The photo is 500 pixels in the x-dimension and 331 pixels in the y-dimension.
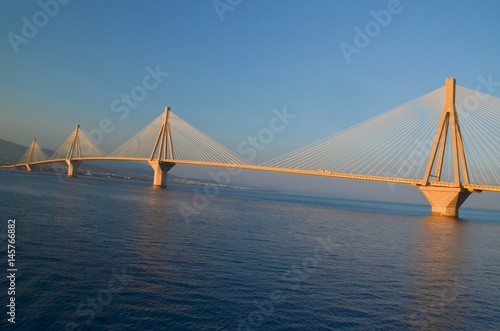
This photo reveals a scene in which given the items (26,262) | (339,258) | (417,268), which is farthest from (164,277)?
(417,268)

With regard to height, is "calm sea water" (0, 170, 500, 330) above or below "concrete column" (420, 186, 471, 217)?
below

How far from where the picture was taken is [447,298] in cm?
1224

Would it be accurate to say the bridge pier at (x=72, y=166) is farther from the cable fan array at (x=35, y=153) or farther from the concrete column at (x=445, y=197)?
the concrete column at (x=445, y=197)

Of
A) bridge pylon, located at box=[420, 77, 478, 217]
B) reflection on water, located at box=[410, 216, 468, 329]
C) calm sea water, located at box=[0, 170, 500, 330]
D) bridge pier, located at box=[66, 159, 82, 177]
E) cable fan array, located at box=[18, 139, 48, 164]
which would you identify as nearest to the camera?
calm sea water, located at box=[0, 170, 500, 330]

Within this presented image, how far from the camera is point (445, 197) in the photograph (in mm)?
52344

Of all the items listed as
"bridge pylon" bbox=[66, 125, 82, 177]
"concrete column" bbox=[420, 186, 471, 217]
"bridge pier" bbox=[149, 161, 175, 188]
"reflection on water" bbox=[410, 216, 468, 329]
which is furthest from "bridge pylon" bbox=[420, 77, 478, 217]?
"bridge pylon" bbox=[66, 125, 82, 177]

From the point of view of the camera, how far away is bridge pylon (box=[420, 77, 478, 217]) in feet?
160

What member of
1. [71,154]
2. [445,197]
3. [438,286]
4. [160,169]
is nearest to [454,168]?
[445,197]

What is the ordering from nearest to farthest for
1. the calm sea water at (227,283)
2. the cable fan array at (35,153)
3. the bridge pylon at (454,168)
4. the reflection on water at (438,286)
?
1. the calm sea water at (227,283)
2. the reflection on water at (438,286)
3. the bridge pylon at (454,168)
4. the cable fan array at (35,153)

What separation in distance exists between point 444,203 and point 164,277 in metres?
53.7

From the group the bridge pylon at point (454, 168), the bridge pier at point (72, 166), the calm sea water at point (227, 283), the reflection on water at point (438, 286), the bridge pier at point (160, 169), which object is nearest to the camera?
the calm sea water at point (227, 283)

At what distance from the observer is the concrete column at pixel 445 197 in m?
50.7

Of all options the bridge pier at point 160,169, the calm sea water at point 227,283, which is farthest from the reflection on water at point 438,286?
the bridge pier at point 160,169

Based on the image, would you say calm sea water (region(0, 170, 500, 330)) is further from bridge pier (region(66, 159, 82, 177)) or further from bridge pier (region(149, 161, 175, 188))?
bridge pier (region(66, 159, 82, 177))
